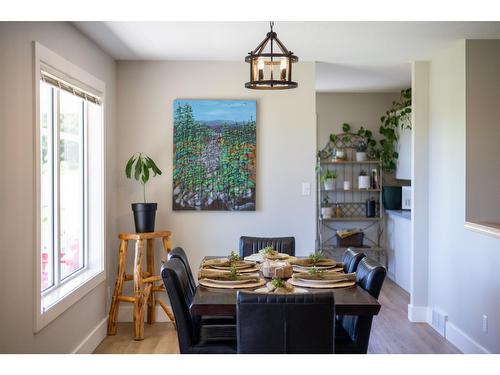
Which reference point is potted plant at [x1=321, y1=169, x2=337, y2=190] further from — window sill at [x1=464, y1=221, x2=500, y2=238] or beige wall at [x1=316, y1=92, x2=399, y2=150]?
window sill at [x1=464, y1=221, x2=500, y2=238]

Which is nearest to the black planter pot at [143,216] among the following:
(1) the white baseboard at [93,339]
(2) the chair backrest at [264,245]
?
(1) the white baseboard at [93,339]

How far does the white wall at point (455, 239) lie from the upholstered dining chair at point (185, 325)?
1999 millimetres

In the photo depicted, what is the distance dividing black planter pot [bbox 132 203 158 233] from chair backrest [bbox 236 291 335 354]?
279 cm

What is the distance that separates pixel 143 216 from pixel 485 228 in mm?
2748

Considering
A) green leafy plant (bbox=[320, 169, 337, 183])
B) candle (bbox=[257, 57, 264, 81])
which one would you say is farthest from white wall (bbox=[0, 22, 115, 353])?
green leafy plant (bbox=[320, 169, 337, 183])

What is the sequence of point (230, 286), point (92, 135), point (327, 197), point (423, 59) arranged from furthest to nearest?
point (327, 197)
point (423, 59)
point (92, 135)
point (230, 286)

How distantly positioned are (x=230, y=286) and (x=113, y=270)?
2529mm

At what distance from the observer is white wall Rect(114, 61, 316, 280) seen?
5668 mm

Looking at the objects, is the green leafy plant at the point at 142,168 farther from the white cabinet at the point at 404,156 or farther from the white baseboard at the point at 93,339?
the white cabinet at the point at 404,156

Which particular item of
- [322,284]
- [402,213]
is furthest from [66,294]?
[402,213]
